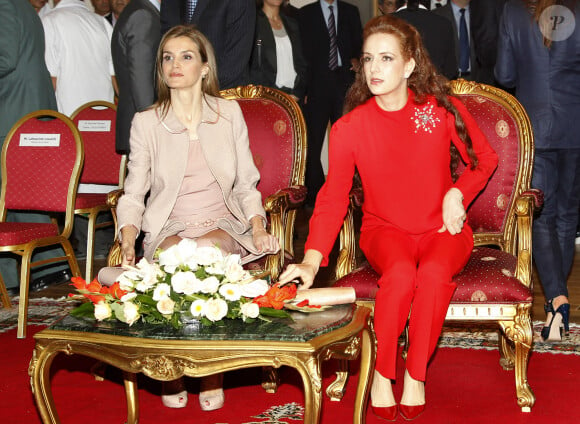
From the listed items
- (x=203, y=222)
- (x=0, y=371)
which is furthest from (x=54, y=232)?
(x=203, y=222)

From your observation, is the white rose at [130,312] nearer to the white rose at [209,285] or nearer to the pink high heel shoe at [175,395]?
the white rose at [209,285]

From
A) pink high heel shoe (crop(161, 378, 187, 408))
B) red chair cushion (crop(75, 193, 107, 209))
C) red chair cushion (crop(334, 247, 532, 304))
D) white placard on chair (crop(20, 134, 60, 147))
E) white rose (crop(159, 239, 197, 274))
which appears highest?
white placard on chair (crop(20, 134, 60, 147))

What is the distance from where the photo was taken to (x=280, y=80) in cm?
648

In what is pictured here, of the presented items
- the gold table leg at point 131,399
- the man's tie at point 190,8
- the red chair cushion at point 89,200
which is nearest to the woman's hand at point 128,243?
the gold table leg at point 131,399

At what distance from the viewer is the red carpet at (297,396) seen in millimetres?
2871

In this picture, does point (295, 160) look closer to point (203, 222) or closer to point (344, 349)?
point (203, 222)

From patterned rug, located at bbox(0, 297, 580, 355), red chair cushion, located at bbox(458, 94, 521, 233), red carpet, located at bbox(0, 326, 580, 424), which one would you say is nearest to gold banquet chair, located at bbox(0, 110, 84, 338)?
patterned rug, located at bbox(0, 297, 580, 355)

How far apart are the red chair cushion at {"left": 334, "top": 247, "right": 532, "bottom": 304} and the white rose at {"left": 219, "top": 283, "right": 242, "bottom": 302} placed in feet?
2.46

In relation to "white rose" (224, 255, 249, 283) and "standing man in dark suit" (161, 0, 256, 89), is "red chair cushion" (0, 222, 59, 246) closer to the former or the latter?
"standing man in dark suit" (161, 0, 256, 89)

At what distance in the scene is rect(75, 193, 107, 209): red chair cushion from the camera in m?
4.82

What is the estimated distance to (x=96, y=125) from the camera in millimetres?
5250

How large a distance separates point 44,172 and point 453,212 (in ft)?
7.86

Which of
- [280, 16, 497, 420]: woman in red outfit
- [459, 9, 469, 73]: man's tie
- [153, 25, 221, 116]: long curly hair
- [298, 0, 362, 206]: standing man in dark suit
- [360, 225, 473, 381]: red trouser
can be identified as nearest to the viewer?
[360, 225, 473, 381]: red trouser

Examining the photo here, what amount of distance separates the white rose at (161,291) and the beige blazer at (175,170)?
930mm
